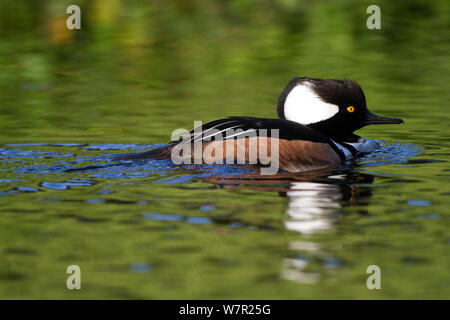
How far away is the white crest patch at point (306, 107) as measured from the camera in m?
8.63

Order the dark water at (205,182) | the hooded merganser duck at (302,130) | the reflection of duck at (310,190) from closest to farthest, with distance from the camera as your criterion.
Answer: the dark water at (205,182) → the reflection of duck at (310,190) → the hooded merganser duck at (302,130)

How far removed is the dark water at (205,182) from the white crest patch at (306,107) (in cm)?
64

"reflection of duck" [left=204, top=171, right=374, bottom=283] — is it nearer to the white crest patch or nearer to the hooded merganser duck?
the hooded merganser duck

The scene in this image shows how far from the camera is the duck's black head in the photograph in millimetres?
8641

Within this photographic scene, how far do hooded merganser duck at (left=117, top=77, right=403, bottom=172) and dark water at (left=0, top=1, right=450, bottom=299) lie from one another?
24 cm

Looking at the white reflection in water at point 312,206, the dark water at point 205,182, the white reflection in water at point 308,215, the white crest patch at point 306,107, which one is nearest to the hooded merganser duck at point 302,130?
the white crest patch at point 306,107

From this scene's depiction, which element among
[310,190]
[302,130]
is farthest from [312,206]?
[302,130]

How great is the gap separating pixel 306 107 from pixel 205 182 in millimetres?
1928

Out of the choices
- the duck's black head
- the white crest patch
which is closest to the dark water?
A: the duck's black head

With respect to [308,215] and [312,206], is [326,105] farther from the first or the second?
[308,215]

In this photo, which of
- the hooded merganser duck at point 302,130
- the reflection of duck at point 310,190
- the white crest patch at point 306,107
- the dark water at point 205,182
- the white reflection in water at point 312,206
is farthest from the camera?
the white crest patch at point 306,107

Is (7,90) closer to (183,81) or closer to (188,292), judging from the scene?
(183,81)

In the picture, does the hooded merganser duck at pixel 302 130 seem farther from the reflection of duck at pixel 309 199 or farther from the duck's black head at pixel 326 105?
the reflection of duck at pixel 309 199

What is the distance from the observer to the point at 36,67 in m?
14.1
